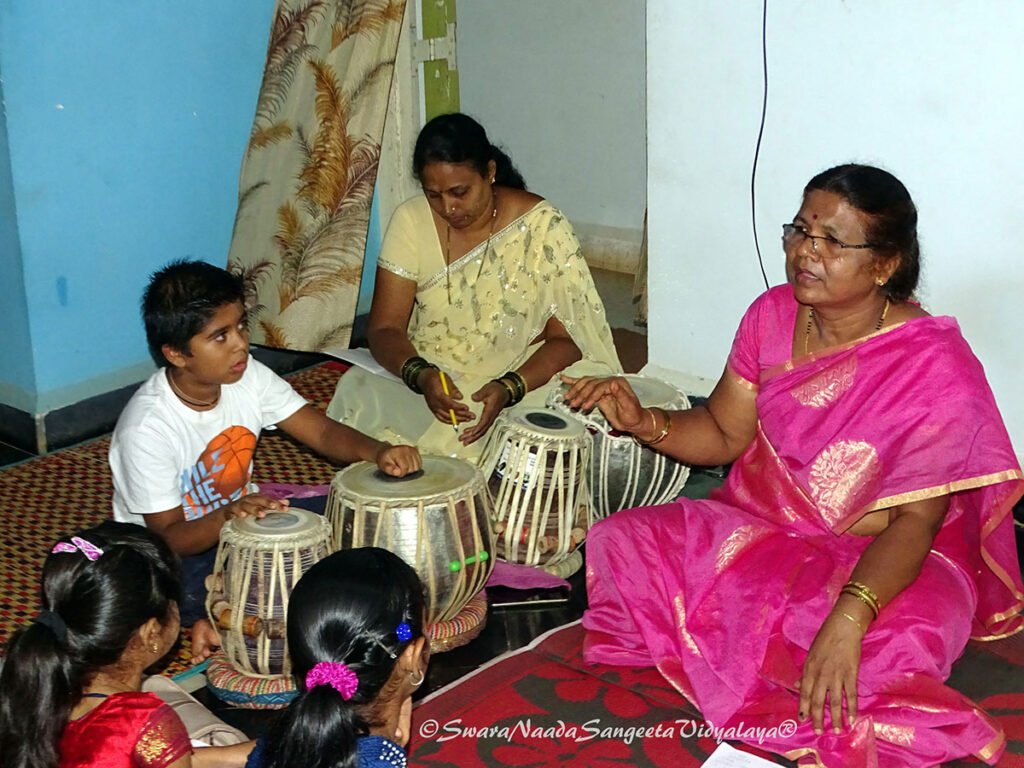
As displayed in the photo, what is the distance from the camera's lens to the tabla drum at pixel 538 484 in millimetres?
3576

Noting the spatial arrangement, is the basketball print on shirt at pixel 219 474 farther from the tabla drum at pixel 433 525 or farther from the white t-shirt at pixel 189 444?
the tabla drum at pixel 433 525

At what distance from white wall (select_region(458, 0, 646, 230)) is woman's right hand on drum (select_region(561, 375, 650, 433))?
3.52 meters

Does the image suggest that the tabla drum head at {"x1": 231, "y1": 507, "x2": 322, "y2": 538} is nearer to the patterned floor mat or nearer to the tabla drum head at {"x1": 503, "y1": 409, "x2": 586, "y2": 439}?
the patterned floor mat

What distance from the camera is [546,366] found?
4.15 metres

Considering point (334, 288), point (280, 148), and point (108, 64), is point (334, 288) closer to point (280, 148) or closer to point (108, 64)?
point (280, 148)

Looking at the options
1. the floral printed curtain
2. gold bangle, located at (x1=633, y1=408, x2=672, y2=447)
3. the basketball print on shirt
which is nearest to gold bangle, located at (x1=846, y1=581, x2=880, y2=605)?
gold bangle, located at (x1=633, y1=408, x2=672, y2=447)

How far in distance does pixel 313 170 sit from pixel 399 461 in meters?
2.18

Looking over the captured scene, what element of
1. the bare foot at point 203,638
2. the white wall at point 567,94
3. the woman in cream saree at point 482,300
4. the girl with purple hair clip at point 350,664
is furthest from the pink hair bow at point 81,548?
the white wall at point 567,94

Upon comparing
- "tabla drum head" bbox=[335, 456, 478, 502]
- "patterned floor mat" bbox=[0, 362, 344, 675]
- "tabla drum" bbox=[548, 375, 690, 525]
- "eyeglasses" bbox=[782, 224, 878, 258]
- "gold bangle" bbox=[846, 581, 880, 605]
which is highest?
"eyeglasses" bbox=[782, 224, 878, 258]

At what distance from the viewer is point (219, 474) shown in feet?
11.4

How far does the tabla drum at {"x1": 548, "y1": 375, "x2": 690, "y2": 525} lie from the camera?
3869mm

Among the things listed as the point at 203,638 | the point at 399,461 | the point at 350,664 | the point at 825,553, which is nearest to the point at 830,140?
the point at 825,553

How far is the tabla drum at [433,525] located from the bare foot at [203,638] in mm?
363

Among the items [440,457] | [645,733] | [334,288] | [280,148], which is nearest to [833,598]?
[645,733]
